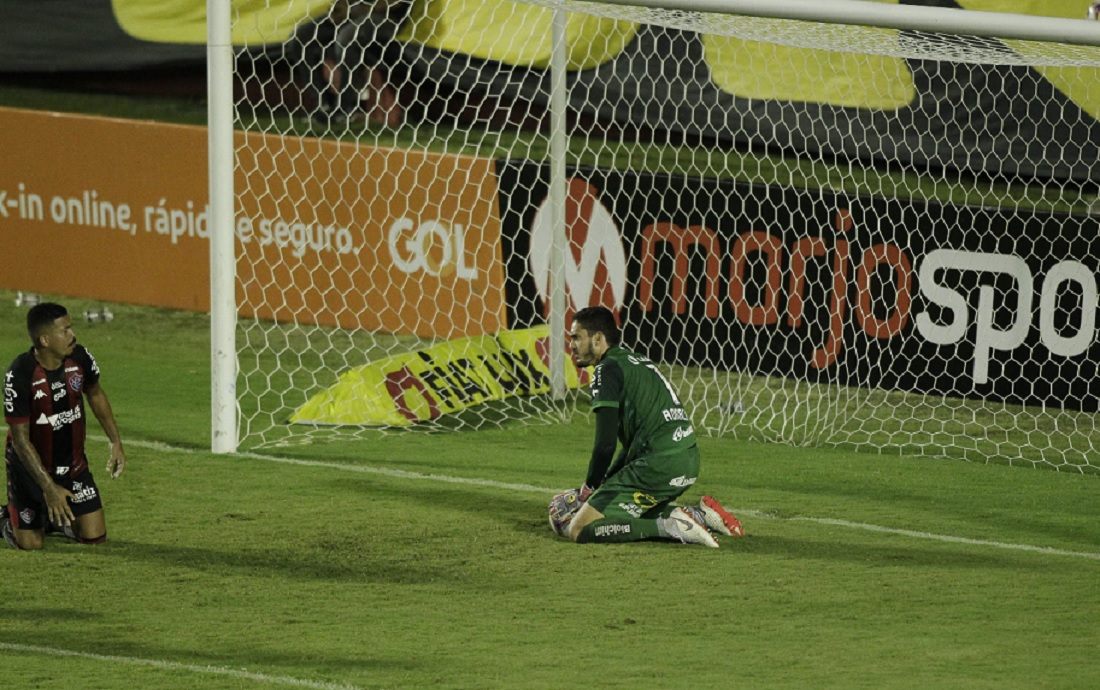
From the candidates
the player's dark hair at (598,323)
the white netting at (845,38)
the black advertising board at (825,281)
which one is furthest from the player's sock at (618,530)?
the black advertising board at (825,281)

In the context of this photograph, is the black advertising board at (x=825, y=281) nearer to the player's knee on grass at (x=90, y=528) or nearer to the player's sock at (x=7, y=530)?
the player's knee on grass at (x=90, y=528)

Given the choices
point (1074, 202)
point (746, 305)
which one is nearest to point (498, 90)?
point (746, 305)

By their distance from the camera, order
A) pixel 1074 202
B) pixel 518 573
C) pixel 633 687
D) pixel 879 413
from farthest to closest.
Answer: pixel 1074 202, pixel 879 413, pixel 518 573, pixel 633 687

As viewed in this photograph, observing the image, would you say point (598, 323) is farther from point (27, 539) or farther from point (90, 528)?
point (27, 539)

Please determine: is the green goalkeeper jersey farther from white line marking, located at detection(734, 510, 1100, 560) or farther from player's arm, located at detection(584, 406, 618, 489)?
white line marking, located at detection(734, 510, 1100, 560)

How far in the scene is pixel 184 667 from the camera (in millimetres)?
5797

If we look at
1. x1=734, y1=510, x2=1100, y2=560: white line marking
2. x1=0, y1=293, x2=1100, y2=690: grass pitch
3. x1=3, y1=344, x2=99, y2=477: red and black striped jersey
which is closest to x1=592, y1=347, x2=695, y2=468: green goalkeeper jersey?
x1=0, y1=293, x2=1100, y2=690: grass pitch

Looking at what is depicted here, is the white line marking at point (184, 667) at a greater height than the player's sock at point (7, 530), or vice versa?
the player's sock at point (7, 530)

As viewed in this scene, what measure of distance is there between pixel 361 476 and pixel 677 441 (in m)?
2.09

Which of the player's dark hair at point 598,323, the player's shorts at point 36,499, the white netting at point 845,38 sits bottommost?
the player's shorts at point 36,499

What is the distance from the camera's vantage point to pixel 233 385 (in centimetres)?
893

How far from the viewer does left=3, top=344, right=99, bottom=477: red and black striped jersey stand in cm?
704

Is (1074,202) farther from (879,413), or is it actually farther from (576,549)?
(576,549)

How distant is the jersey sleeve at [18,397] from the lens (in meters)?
7.02
